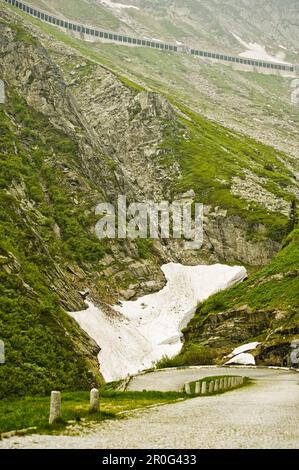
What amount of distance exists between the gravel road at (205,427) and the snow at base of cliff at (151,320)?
2401 cm

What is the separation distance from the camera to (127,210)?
91625mm

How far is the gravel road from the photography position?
14773mm

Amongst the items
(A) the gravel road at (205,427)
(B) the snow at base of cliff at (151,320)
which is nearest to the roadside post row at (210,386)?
(A) the gravel road at (205,427)

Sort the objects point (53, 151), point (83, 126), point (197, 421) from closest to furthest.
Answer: point (197, 421)
point (53, 151)
point (83, 126)

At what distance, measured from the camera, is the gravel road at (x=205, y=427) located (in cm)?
1477

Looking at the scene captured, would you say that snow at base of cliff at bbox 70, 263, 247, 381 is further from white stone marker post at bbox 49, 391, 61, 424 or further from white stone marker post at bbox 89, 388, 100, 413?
white stone marker post at bbox 49, 391, 61, 424

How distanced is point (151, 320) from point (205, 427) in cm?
4975

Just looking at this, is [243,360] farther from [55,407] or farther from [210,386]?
[55,407]

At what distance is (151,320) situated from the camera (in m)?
67.1

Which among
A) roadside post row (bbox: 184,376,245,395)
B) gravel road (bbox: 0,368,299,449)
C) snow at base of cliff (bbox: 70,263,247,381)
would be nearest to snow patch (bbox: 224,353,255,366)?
snow at base of cliff (bbox: 70,263,247,381)

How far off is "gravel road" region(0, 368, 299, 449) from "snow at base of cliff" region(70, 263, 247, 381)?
2401cm

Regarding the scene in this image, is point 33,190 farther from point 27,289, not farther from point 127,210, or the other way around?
point 27,289

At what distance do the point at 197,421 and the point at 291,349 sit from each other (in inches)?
1120
